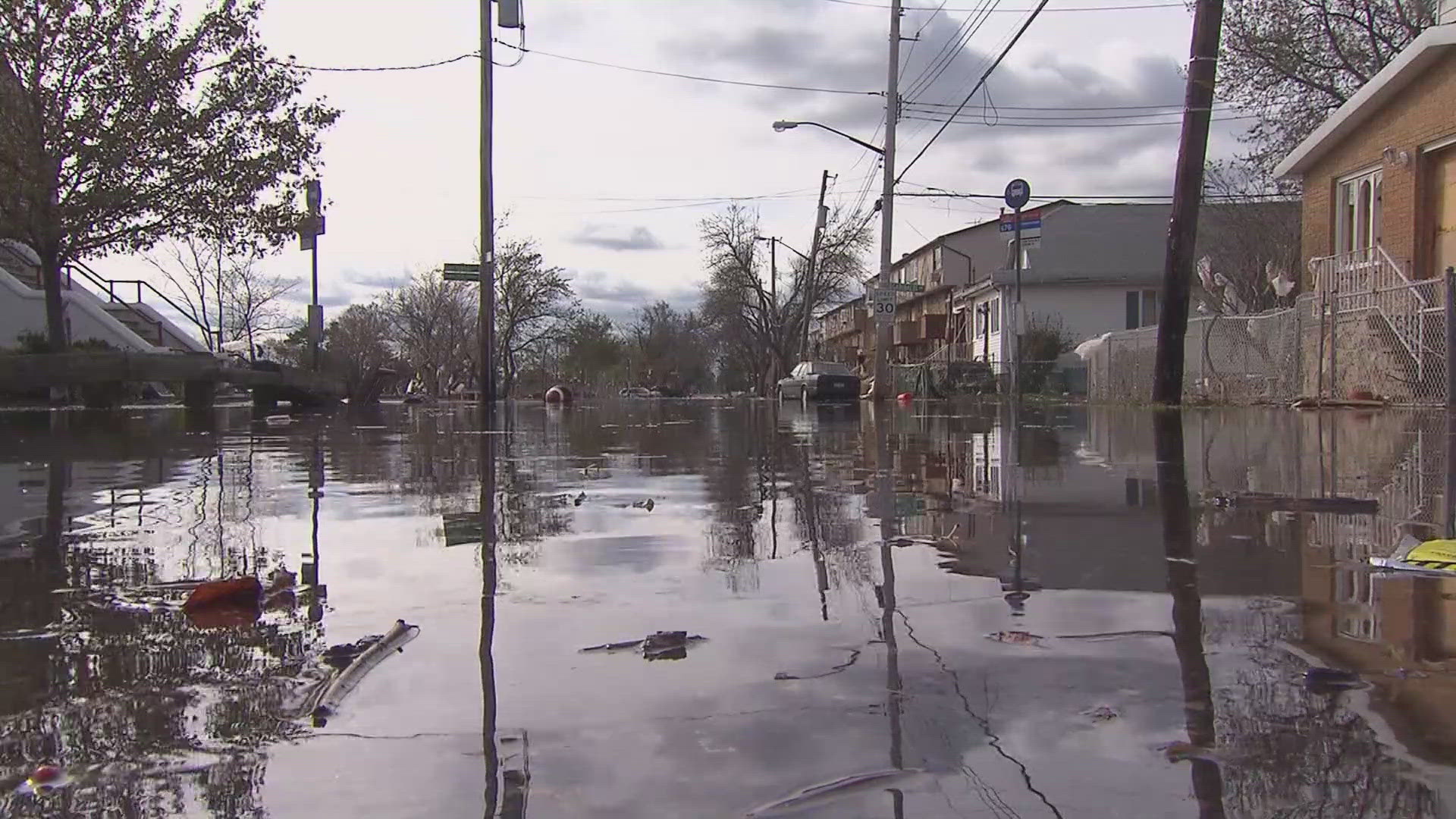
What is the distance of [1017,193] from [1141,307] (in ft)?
102

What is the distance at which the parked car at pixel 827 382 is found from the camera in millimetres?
41250

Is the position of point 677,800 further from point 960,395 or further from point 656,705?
point 960,395

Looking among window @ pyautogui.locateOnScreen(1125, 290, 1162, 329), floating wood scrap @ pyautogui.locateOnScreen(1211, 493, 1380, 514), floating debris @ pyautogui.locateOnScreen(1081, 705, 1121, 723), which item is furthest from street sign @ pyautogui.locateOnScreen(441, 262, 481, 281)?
window @ pyautogui.locateOnScreen(1125, 290, 1162, 329)

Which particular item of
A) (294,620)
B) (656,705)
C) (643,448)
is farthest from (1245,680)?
(643,448)

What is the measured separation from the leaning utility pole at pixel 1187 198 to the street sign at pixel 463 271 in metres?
14.2

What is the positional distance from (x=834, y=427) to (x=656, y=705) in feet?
49.2

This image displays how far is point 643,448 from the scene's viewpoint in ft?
42.7

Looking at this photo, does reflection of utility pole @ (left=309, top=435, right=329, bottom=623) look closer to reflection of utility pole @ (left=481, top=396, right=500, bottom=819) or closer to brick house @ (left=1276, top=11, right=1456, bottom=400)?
reflection of utility pole @ (left=481, top=396, right=500, bottom=819)

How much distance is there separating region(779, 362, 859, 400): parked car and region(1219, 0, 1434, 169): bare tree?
50.1ft

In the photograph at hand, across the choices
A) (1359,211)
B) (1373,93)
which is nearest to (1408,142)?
(1373,93)

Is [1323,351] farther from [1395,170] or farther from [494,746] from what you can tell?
[494,746]

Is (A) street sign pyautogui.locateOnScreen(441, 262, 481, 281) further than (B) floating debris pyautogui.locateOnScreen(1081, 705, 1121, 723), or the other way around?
(A) street sign pyautogui.locateOnScreen(441, 262, 481, 281)

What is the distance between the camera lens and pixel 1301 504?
648cm

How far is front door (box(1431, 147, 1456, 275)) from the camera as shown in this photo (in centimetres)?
1878
